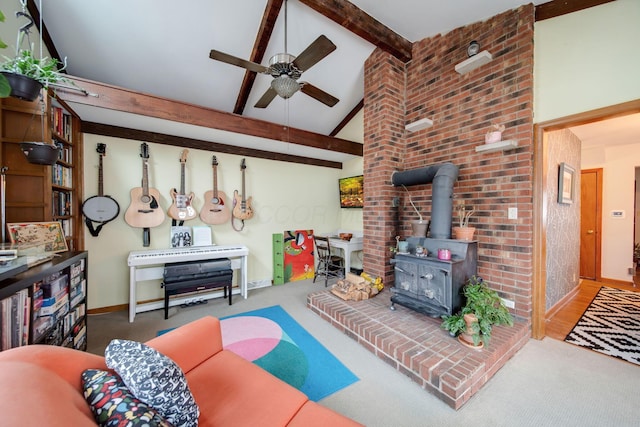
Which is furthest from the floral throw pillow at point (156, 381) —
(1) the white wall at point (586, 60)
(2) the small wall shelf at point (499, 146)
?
(1) the white wall at point (586, 60)

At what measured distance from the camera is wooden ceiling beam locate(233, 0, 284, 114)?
8.09 ft

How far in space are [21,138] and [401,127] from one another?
156 inches

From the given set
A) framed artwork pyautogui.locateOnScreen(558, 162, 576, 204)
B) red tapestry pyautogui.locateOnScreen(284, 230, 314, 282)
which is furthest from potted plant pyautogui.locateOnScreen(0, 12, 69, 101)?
framed artwork pyautogui.locateOnScreen(558, 162, 576, 204)

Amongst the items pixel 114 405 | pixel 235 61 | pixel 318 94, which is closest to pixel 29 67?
pixel 235 61

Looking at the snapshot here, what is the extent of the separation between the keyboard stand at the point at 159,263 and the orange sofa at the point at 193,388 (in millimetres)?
1925

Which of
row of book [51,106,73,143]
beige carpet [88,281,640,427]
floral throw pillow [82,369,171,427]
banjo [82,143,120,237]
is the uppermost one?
row of book [51,106,73,143]

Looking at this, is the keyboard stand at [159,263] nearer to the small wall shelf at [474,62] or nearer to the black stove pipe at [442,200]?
the black stove pipe at [442,200]

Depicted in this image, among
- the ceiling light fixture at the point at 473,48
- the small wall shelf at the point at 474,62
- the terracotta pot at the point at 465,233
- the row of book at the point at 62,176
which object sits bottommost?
the terracotta pot at the point at 465,233

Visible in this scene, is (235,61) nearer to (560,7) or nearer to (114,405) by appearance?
(114,405)

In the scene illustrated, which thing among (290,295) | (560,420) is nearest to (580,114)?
(560,420)

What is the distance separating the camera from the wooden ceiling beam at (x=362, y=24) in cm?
241

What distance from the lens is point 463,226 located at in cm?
267

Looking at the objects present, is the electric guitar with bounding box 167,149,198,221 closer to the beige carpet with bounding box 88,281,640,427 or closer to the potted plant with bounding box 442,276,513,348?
the beige carpet with bounding box 88,281,640,427

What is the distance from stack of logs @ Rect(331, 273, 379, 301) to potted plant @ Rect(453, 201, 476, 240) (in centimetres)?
119
